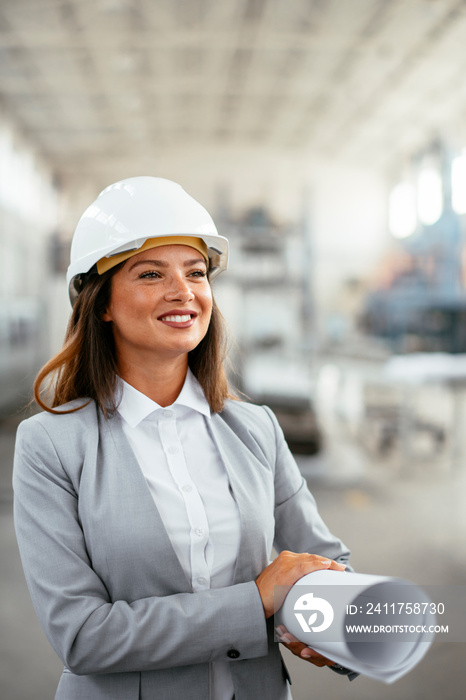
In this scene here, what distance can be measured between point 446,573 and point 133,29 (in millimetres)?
4121

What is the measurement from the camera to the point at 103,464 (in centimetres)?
102

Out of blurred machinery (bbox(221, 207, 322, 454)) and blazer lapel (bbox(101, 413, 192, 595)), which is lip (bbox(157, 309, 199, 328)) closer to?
blazer lapel (bbox(101, 413, 192, 595))

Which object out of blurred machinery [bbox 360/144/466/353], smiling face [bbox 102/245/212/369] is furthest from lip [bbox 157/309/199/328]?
blurred machinery [bbox 360/144/466/353]

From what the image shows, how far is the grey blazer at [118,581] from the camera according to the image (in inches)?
35.9

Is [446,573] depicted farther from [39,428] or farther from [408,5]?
[408,5]

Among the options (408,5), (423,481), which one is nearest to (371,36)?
(408,5)

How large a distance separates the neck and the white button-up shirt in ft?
0.09

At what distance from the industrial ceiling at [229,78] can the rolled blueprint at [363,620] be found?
3823 millimetres

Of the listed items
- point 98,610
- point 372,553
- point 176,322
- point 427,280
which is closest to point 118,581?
point 98,610

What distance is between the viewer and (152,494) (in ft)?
3.40

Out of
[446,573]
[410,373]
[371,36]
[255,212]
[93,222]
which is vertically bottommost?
[446,573]

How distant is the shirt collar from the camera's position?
1090mm

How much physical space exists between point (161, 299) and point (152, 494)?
35cm

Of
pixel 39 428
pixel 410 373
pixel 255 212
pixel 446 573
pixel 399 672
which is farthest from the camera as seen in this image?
pixel 410 373
